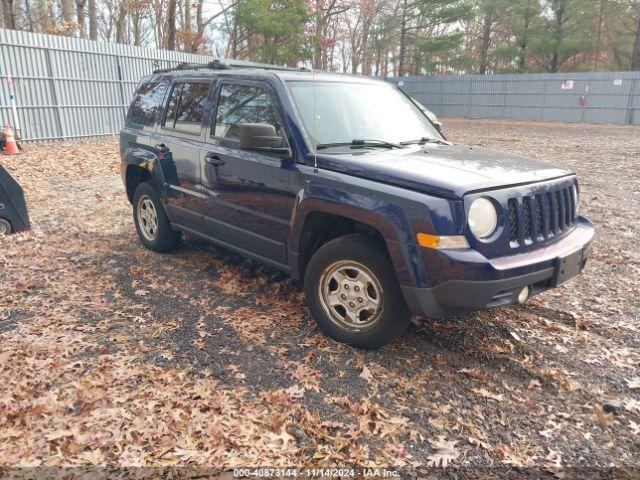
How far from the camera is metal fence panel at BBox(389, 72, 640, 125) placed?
25.3 meters

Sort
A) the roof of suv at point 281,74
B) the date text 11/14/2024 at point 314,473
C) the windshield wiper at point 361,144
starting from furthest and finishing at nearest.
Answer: the roof of suv at point 281,74 < the windshield wiper at point 361,144 < the date text 11/14/2024 at point 314,473

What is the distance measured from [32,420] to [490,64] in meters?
45.9

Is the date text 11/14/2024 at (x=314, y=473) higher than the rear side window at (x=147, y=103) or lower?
lower

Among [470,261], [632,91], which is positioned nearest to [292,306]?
[470,261]

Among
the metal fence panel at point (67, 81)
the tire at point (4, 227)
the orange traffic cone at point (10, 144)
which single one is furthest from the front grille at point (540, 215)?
the orange traffic cone at point (10, 144)

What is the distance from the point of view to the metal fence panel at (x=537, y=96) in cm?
2530

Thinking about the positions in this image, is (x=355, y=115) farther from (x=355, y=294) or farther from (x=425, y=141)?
(x=355, y=294)

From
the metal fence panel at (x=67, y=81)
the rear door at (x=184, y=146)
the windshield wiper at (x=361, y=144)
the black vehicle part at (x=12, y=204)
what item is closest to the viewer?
the windshield wiper at (x=361, y=144)

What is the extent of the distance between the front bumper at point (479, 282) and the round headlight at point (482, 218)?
16 cm

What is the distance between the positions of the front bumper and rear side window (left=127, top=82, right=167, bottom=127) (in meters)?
3.71

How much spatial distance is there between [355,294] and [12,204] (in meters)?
4.82

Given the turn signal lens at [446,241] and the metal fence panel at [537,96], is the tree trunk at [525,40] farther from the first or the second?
the turn signal lens at [446,241]

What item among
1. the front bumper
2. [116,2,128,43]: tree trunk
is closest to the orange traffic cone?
the front bumper

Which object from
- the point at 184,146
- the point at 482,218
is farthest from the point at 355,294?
the point at 184,146
